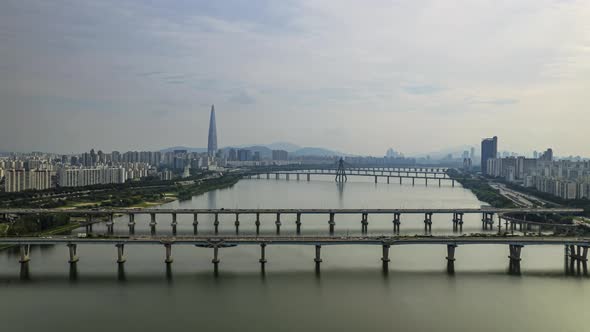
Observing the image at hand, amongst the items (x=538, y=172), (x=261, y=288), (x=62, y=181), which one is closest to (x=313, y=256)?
(x=261, y=288)

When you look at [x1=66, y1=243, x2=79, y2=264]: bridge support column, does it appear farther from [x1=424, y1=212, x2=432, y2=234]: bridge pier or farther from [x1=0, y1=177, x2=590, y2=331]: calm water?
[x1=424, y1=212, x2=432, y2=234]: bridge pier

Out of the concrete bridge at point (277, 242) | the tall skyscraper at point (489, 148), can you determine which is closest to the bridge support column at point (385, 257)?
the concrete bridge at point (277, 242)

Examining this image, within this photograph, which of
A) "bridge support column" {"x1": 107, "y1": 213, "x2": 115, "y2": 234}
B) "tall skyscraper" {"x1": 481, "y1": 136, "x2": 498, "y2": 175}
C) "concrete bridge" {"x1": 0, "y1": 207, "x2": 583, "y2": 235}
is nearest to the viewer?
"bridge support column" {"x1": 107, "y1": 213, "x2": 115, "y2": 234}

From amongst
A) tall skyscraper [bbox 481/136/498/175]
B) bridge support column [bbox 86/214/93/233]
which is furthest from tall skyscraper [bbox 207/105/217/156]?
bridge support column [bbox 86/214/93/233]

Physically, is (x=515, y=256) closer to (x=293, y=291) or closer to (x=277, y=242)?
(x=277, y=242)

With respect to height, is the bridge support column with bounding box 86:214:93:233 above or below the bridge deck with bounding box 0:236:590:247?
below

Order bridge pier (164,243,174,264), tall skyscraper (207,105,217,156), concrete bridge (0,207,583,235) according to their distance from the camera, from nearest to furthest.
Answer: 1. bridge pier (164,243,174,264)
2. concrete bridge (0,207,583,235)
3. tall skyscraper (207,105,217,156)

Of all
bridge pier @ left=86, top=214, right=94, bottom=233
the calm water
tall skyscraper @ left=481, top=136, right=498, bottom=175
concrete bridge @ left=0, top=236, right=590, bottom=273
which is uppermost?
tall skyscraper @ left=481, top=136, right=498, bottom=175

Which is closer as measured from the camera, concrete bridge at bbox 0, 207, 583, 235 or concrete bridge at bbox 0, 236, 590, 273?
concrete bridge at bbox 0, 236, 590, 273
